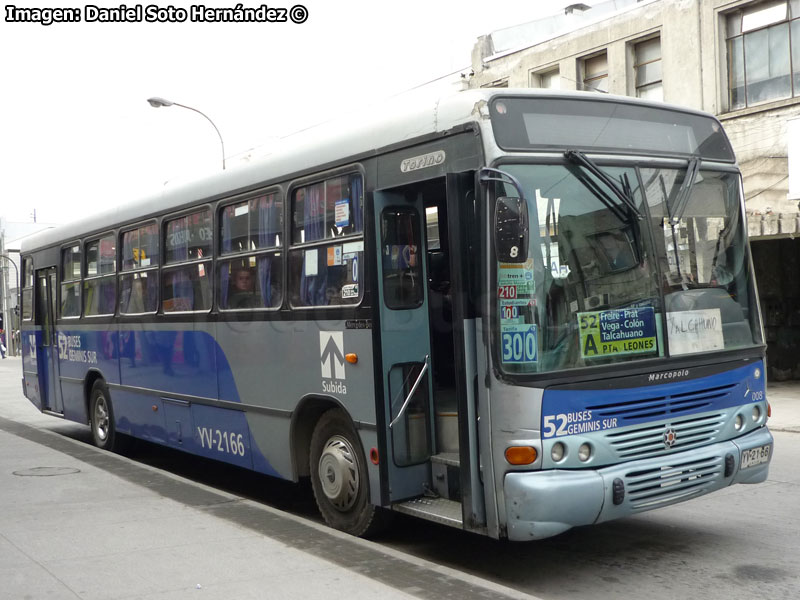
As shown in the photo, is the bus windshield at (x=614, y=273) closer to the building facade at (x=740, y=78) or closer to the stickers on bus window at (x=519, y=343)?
the stickers on bus window at (x=519, y=343)

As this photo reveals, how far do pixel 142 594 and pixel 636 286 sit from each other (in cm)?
345

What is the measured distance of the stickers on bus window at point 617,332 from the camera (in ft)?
18.4

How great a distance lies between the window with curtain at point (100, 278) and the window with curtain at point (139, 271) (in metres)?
0.33

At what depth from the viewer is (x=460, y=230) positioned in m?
5.71

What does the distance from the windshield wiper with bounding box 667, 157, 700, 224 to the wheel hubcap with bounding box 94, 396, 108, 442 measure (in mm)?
8251

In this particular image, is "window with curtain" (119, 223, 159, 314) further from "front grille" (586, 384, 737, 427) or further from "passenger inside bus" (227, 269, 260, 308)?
"front grille" (586, 384, 737, 427)

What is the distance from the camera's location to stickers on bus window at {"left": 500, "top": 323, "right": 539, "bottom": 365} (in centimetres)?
548

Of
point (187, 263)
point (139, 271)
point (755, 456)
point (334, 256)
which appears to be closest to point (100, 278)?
point (139, 271)

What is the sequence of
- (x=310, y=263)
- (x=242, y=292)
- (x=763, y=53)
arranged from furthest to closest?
1. (x=763, y=53)
2. (x=242, y=292)
3. (x=310, y=263)

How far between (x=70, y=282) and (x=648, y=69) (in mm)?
13599

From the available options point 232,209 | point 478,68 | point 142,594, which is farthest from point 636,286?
point 478,68

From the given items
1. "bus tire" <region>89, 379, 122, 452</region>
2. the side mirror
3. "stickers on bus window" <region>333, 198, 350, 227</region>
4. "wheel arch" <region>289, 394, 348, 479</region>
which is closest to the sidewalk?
"wheel arch" <region>289, 394, 348, 479</region>

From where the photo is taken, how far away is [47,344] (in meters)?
13.8

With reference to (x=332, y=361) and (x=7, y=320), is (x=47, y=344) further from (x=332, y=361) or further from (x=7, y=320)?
(x=7, y=320)
